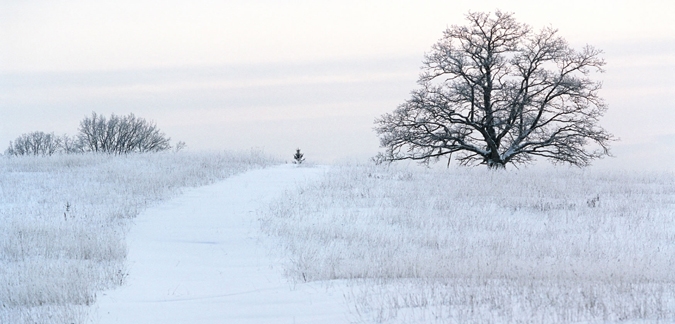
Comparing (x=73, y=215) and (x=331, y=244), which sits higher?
(x=73, y=215)

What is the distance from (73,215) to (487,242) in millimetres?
9586

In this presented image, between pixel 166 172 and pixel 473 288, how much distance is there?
14.4 meters

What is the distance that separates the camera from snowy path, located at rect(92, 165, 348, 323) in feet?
25.1

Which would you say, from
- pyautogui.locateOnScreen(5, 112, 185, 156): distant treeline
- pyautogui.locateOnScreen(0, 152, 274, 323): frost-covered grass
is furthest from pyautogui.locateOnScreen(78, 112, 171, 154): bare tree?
pyautogui.locateOnScreen(0, 152, 274, 323): frost-covered grass

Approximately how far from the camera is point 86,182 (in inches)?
764

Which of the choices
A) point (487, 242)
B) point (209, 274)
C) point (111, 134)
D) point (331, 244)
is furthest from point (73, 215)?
point (111, 134)

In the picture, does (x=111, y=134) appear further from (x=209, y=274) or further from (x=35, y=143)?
(x=209, y=274)

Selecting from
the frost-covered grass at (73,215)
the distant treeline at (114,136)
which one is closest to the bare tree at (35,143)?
the distant treeline at (114,136)

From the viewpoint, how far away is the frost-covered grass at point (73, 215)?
27.7 ft

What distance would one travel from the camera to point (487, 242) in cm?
1230

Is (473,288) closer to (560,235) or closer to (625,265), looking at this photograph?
(625,265)

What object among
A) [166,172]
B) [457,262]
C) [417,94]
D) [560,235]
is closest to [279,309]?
[457,262]

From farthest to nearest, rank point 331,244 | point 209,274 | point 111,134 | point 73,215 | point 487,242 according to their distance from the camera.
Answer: point 111,134 → point 73,215 → point 487,242 → point 331,244 → point 209,274

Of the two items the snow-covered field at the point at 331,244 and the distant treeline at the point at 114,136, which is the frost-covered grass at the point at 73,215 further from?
the distant treeline at the point at 114,136
